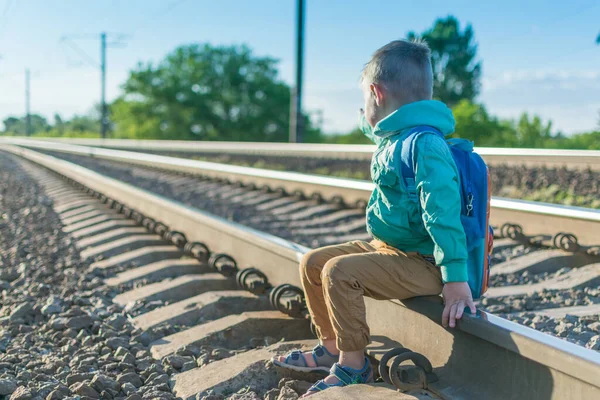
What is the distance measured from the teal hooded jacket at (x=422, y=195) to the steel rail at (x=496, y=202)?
199cm

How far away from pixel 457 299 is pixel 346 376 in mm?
457

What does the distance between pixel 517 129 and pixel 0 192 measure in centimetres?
1827

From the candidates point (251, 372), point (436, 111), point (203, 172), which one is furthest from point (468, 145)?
point (203, 172)

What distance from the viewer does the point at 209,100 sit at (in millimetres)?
47500

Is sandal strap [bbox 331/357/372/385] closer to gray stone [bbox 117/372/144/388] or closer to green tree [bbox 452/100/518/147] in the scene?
gray stone [bbox 117/372/144/388]

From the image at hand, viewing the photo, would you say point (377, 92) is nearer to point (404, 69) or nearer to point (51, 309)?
point (404, 69)

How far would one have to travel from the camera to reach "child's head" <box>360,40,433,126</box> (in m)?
2.22

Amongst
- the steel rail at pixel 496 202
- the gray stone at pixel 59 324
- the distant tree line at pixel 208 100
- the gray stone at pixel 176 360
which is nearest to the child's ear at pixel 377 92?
the gray stone at pixel 176 360

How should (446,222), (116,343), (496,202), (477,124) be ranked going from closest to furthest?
(446,222) < (116,343) < (496,202) < (477,124)

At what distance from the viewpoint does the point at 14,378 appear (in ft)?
8.20

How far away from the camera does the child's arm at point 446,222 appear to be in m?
2.07

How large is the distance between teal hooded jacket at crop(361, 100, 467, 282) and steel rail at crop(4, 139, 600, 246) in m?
1.99

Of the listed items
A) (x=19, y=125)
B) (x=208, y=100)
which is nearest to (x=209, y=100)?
(x=208, y=100)

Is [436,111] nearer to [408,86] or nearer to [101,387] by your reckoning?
[408,86]
